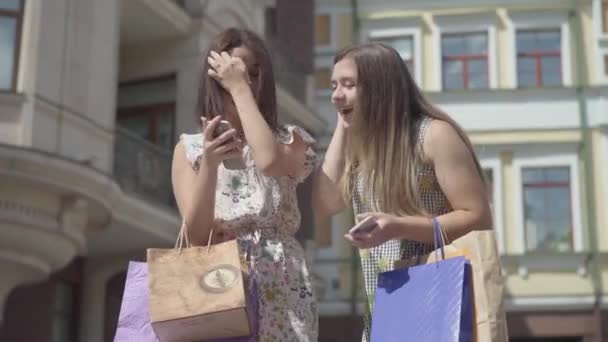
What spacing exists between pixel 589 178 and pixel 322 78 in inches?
254

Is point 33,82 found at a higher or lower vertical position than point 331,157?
higher

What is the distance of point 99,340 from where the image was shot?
1716 centimetres

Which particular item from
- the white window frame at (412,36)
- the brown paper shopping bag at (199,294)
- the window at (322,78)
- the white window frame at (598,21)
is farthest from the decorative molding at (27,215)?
the white window frame at (598,21)

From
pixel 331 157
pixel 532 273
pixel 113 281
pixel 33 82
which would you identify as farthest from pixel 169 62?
pixel 331 157

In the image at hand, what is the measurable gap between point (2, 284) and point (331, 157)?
10.1 m

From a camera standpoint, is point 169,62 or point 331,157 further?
point 169,62

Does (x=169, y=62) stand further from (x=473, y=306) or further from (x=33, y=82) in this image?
(x=473, y=306)

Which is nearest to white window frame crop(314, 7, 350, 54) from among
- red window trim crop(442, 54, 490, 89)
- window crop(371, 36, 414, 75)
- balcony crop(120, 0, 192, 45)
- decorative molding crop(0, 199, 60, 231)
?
window crop(371, 36, 414, 75)

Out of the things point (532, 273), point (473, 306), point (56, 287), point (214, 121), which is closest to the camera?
point (473, 306)

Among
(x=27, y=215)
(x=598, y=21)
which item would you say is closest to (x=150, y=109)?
(x=27, y=215)

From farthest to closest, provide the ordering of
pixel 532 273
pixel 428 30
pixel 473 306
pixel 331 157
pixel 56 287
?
1. pixel 428 30
2. pixel 532 273
3. pixel 56 287
4. pixel 331 157
5. pixel 473 306

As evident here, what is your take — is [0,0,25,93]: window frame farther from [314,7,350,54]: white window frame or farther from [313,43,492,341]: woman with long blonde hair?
[314,7,350,54]: white window frame

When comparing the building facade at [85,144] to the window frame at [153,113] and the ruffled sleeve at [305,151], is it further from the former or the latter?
the ruffled sleeve at [305,151]

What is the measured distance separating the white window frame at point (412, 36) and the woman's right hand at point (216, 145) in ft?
79.1
